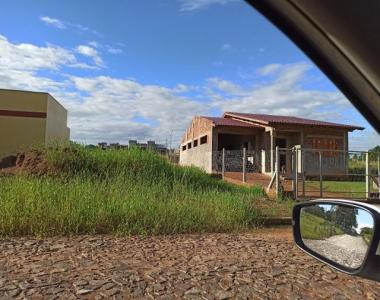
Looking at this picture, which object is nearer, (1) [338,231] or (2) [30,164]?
(1) [338,231]

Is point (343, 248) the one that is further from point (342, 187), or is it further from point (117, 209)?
point (342, 187)

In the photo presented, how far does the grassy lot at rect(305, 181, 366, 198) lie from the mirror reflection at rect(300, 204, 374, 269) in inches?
516

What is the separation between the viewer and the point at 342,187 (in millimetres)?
15633

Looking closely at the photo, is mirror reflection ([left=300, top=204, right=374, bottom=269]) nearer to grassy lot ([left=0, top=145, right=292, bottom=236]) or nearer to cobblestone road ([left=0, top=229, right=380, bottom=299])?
cobblestone road ([left=0, top=229, right=380, bottom=299])

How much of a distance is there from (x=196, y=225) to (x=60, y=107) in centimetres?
2217

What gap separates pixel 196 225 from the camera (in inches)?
355

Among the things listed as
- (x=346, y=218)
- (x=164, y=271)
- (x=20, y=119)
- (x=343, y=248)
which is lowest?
(x=164, y=271)

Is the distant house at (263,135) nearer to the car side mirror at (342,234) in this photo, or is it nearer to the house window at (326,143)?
the house window at (326,143)

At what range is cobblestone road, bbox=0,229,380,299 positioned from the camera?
5125mm

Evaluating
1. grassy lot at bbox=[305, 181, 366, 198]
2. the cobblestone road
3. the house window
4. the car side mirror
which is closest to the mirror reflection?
the car side mirror

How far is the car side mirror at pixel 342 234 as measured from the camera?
48.8 inches

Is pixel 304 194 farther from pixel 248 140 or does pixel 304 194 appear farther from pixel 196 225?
pixel 248 140

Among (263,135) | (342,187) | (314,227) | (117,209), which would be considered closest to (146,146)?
(342,187)

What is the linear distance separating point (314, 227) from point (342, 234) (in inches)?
7.9
